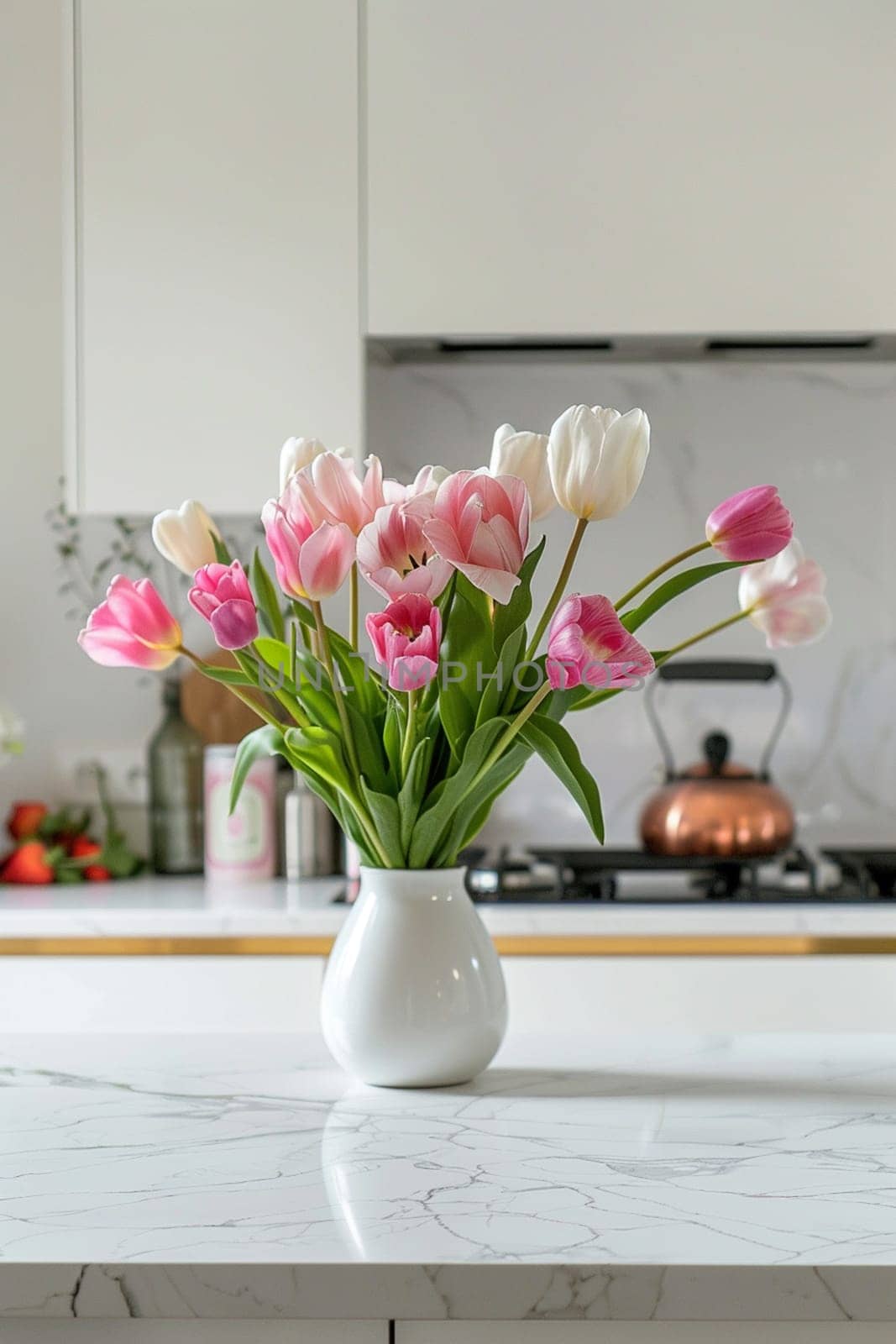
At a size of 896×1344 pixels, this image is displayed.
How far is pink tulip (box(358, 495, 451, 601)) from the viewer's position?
86cm

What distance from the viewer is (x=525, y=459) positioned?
951 mm

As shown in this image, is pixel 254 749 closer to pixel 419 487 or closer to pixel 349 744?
pixel 349 744

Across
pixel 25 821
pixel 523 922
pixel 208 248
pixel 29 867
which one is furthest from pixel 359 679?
pixel 25 821

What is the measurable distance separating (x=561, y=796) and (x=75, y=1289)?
6.41ft

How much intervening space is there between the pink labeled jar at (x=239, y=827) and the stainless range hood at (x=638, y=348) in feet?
2.36

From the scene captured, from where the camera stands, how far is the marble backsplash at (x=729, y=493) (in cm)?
260

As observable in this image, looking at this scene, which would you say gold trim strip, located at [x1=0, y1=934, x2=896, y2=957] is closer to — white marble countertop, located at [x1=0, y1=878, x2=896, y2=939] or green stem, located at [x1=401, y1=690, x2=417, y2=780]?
white marble countertop, located at [x1=0, y1=878, x2=896, y2=939]

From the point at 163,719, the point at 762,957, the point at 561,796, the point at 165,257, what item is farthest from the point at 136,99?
the point at 762,957

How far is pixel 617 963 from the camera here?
200 centimetres

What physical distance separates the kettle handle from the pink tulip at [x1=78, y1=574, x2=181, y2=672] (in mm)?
1368

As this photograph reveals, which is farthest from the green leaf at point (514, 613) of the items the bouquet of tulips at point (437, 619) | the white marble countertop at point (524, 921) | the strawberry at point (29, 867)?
the strawberry at point (29, 867)

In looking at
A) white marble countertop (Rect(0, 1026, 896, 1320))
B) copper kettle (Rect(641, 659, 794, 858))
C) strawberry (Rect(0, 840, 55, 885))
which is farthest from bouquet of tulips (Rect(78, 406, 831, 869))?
strawberry (Rect(0, 840, 55, 885))

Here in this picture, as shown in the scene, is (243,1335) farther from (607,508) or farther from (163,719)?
(163,719)

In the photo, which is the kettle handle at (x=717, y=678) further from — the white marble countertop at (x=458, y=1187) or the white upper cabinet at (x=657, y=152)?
the white marble countertop at (x=458, y=1187)
